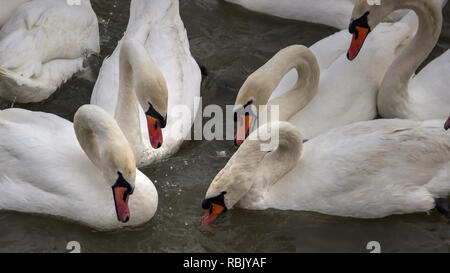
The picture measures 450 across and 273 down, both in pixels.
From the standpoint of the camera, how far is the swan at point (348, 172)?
7.21 m

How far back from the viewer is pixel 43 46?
28.3 ft

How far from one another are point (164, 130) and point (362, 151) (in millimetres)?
1777

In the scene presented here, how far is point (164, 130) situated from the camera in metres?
7.88

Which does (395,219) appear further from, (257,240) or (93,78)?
(93,78)

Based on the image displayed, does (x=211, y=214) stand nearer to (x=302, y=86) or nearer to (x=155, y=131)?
(x=155, y=131)

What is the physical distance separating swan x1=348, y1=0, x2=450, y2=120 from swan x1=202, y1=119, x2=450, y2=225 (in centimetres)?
68

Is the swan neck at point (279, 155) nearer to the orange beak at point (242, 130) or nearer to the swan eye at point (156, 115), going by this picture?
the orange beak at point (242, 130)

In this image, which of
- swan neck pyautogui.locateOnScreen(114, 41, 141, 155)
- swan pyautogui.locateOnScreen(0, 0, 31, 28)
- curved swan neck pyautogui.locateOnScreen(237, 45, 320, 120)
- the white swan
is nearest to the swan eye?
swan neck pyautogui.locateOnScreen(114, 41, 141, 155)

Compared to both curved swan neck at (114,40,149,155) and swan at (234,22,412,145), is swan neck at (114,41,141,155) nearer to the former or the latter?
curved swan neck at (114,40,149,155)

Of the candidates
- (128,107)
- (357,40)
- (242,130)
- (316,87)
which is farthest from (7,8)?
(357,40)

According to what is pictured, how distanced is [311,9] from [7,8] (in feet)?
10.7

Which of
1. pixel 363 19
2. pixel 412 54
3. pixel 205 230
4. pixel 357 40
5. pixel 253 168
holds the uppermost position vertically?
pixel 363 19

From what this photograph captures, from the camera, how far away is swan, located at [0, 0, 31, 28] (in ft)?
30.4

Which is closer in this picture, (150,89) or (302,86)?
(150,89)
